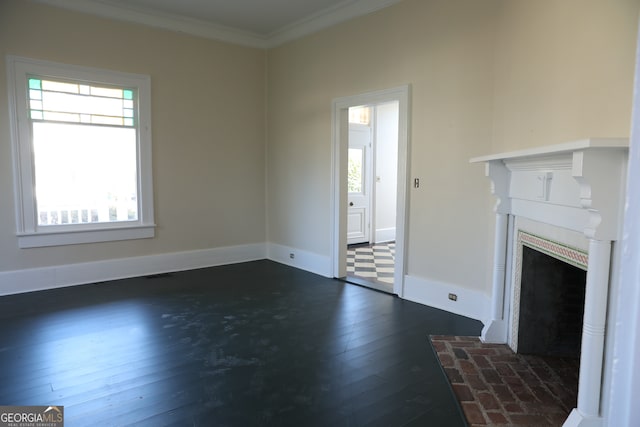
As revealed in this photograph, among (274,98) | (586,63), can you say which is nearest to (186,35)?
(274,98)

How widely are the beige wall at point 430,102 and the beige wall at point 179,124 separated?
109cm

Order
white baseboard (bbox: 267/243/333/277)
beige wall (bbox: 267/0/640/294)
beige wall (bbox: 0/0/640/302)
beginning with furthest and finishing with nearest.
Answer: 1. white baseboard (bbox: 267/243/333/277)
2. beige wall (bbox: 0/0/640/302)
3. beige wall (bbox: 267/0/640/294)

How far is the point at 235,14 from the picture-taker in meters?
5.20

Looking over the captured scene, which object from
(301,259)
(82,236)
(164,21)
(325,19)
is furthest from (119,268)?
(325,19)

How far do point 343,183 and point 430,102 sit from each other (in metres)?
1.56

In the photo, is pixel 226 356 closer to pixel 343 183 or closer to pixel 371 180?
pixel 343 183

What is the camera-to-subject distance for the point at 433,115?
4.09m

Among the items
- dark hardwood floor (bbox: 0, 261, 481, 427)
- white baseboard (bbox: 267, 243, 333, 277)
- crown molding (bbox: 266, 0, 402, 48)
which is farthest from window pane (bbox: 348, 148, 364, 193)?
dark hardwood floor (bbox: 0, 261, 481, 427)

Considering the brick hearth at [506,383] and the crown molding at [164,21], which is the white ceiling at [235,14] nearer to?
the crown molding at [164,21]

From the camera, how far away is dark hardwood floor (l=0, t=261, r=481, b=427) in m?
2.32

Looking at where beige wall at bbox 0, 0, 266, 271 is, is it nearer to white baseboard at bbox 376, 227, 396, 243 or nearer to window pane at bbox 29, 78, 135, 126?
window pane at bbox 29, 78, 135, 126

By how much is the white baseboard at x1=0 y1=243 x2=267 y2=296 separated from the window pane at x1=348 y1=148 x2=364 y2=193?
206cm

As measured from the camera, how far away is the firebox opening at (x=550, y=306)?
2967 mm

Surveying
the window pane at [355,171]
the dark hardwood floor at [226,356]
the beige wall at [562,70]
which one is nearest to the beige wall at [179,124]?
the dark hardwood floor at [226,356]
